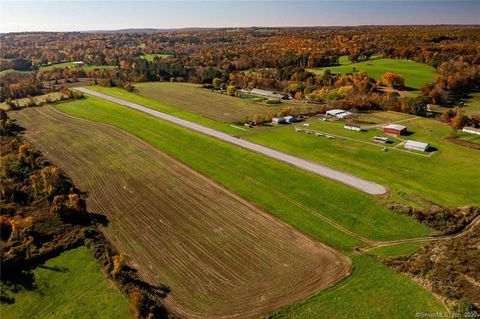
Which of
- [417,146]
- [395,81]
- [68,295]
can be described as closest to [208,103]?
[395,81]

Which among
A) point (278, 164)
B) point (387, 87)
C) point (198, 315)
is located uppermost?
point (387, 87)

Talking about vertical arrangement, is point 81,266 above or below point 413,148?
below

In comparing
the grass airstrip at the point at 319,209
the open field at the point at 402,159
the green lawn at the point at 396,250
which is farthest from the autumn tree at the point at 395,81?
the green lawn at the point at 396,250

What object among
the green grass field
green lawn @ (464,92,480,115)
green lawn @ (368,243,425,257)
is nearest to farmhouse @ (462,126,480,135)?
green lawn @ (464,92,480,115)

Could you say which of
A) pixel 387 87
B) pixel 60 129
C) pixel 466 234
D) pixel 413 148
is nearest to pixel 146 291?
pixel 466 234

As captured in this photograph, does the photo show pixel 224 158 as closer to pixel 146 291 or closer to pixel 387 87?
pixel 146 291

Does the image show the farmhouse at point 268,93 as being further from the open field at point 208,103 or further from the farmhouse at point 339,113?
the farmhouse at point 339,113
